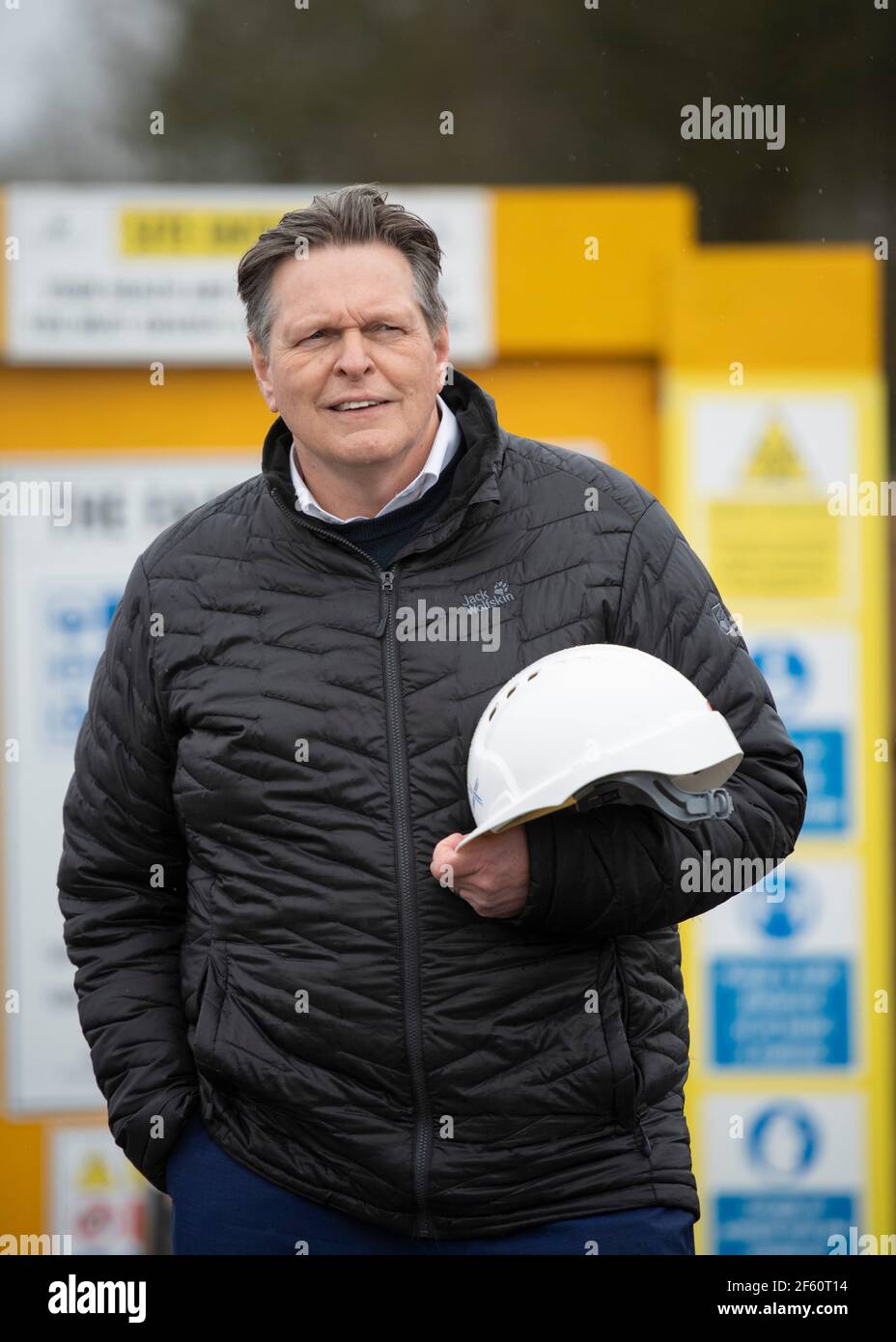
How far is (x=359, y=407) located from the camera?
7.41ft

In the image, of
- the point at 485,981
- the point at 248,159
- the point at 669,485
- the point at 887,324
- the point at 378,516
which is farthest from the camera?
the point at 248,159

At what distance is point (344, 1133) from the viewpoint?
2.19 m

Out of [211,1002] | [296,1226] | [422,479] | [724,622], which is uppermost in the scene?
[422,479]

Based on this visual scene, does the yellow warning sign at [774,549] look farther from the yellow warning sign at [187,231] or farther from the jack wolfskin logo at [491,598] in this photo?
the jack wolfskin logo at [491,598]

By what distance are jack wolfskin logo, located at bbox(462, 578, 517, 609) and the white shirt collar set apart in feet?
0.56

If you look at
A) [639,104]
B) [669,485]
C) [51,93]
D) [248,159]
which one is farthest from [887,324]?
[669,485]

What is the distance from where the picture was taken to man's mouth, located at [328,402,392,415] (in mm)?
2256

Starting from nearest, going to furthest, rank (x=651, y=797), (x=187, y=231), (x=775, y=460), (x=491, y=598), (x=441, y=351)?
(x=651, y=797) → (x=491, y=598) → (x=441, y=351) → (x=187, y=231) → (x=775, y=460)

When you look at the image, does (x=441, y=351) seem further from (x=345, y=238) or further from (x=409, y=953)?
(x=409, y=953)

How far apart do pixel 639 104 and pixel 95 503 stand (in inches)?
253

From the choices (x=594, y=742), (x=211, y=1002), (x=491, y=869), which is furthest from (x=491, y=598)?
(x=211, y=1002)

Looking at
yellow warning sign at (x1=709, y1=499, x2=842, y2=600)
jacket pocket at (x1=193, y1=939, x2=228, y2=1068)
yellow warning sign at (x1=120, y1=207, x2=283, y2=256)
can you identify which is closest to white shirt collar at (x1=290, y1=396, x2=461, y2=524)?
jacket pocket at (x1=193, y1=939, x2=228, y2=1068)

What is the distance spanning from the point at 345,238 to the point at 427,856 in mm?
792

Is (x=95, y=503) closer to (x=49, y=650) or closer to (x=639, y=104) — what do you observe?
(x=49, y=650)
